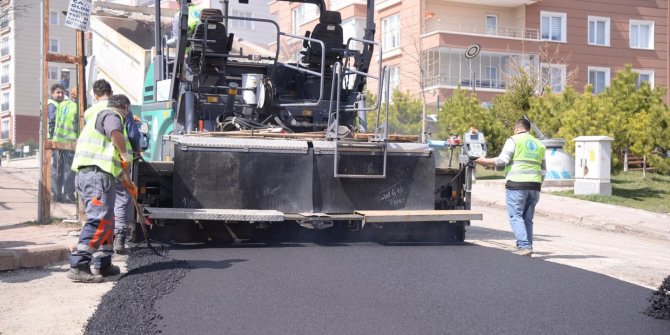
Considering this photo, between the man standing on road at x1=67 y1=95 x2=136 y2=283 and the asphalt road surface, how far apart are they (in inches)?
12.0

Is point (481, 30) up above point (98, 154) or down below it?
above

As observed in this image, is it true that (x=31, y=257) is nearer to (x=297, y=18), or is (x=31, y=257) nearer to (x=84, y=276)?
(x=84, y=276)

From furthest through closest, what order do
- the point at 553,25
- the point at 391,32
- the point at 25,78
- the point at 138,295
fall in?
the point at 25,78 → the point at 553,25 → the point at 391,32 → the point at 138,295

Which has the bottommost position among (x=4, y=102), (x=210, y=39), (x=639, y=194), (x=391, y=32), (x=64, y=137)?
(x=639, y=194)

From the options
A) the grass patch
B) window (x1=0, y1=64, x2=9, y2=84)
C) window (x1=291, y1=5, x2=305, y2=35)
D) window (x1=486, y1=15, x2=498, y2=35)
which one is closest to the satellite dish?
window (x1=486, y1=15, x2=498, y2=35)

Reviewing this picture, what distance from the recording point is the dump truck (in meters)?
8.26

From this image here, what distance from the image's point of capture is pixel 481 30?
116ft

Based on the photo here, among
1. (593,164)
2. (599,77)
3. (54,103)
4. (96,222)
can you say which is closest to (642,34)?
(599,77)

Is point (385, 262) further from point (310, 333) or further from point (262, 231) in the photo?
point (310, 333)

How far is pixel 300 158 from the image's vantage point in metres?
8.49

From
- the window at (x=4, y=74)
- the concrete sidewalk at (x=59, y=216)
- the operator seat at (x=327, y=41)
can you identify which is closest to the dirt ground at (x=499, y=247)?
the concrete sidewalk at (x=59, y=216)

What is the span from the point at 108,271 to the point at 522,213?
444 centimetres

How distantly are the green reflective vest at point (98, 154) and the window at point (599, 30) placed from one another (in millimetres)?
33197

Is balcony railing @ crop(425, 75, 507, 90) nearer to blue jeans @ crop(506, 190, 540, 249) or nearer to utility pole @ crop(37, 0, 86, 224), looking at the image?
utility pole @ crop(37, 0, 86, 224)
